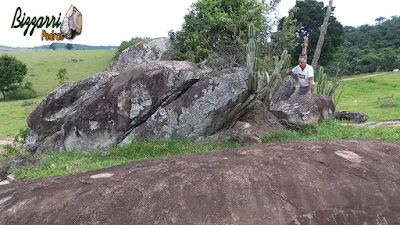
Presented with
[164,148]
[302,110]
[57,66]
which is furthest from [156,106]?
[57,66]

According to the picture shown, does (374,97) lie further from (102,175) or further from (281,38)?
Answer: (102,175)

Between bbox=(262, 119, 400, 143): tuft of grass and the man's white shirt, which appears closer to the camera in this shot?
bbox=(262, 119, 400, 143): tuft of grass

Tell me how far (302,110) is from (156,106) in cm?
406

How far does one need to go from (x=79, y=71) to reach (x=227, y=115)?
42074 millimetres

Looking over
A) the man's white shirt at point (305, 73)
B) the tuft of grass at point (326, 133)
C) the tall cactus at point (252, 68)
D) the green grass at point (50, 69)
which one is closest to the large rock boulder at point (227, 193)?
the tuft of grass at point (326, 133)

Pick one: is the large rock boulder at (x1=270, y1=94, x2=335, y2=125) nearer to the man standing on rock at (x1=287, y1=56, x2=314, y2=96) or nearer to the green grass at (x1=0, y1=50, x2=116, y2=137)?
the man standing on rock at (x1=287, y1=56, x2=314, y2=96)

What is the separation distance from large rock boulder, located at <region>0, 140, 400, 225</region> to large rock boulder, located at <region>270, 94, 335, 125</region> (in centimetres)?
485

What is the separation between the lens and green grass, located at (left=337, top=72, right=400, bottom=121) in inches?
710

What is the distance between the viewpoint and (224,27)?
18422mm

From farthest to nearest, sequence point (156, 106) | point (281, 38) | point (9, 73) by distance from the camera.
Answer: point (9, 73) < point (281, 38) < point (156, 106)

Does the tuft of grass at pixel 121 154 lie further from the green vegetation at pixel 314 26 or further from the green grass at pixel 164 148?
the green vegetation at pixel 314 26

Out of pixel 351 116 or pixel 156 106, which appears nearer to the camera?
pixel 156 106

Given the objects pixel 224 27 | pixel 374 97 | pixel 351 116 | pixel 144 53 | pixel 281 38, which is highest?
pixel 224 27

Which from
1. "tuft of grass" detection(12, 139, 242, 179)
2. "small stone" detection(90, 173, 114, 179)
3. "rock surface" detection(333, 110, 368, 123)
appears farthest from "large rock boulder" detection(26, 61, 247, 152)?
"rock surface" detection(333, 110, 368, 123)
